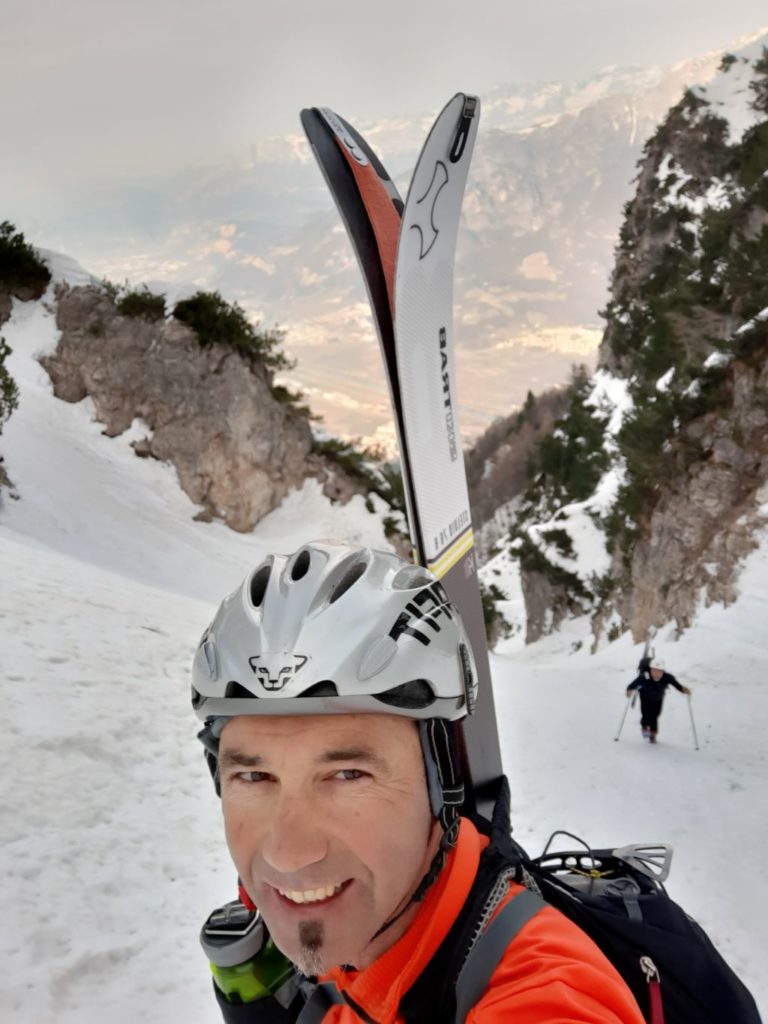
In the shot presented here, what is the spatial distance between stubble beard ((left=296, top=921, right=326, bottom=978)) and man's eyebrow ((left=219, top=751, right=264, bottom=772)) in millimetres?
332

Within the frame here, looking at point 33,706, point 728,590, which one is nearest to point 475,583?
point 33,706

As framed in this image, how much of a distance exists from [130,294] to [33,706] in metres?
28.3

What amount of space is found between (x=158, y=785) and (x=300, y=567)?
20.0 feet

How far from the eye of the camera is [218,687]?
1.74 meters

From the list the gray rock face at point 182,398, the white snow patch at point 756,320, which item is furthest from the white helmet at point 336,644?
the gray rock face at point 182,398

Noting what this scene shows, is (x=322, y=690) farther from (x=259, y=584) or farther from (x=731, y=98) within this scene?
(x=731, y=98)

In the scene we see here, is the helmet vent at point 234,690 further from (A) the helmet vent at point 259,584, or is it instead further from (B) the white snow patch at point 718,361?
(B) the white snow patch at point 718,361

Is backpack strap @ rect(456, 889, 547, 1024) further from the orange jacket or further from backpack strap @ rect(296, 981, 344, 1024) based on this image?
backpack strap @ rect(296, 981, 344, 1024)

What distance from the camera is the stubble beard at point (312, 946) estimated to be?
1.53m

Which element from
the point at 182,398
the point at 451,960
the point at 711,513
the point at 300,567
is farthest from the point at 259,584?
the point at 182,398

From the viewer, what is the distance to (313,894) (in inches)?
60.5

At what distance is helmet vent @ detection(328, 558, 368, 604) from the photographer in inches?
71.6

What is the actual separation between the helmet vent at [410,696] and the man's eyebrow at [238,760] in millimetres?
292

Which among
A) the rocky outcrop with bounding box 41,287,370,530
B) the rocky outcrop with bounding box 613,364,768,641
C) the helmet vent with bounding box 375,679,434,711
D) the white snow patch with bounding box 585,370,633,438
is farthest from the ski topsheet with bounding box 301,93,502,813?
the white snow patch with bounding box 585,370,633,438
